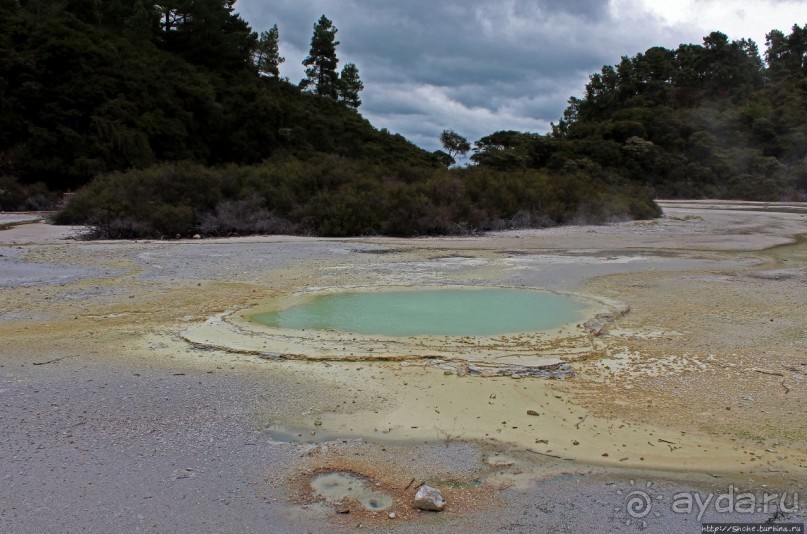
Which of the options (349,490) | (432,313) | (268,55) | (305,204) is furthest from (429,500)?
(268,55)

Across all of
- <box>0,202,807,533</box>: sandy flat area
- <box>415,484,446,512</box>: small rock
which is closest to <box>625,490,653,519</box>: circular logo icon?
<box>0,202,807,533</box>: sandy flat area

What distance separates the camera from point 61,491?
11.4 feet

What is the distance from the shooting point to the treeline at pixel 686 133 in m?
45.8

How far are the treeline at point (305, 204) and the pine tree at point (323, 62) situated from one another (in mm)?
35530

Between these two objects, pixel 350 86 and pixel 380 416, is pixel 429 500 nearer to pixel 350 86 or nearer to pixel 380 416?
pixel 380 416

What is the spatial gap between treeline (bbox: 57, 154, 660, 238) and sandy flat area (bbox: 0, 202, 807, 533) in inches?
360

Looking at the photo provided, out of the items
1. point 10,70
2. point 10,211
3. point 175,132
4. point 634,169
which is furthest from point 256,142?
point 634,169

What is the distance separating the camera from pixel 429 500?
3.38 m

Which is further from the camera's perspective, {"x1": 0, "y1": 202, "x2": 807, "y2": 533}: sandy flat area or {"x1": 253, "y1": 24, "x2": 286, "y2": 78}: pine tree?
{"x1": 253, "y1": 24, "x2": 286, "y2": 78}: pine tree

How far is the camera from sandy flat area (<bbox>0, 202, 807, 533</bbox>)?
3.38m

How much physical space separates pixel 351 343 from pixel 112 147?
2759 cm

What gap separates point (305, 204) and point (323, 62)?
40434 millimetres

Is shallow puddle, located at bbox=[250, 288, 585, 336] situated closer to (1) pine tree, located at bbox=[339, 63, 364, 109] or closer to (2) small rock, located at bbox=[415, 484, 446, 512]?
(2) small rock, located at bbox=[415, 484, 446, 512]

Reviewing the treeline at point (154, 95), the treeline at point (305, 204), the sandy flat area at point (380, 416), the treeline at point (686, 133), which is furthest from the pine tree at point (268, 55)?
the sandy flat area at point (380, 416)
